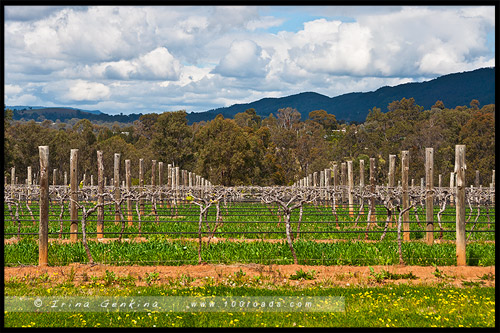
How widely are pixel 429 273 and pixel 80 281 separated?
Result: 7289 millimetres

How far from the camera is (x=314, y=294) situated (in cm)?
1023

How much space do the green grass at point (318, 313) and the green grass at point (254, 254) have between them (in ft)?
7.72

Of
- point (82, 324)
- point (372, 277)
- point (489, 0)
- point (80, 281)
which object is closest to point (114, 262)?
point (80, 281)

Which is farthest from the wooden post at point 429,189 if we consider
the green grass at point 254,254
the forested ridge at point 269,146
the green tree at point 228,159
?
the green tree at point 228,159

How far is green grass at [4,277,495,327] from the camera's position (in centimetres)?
848

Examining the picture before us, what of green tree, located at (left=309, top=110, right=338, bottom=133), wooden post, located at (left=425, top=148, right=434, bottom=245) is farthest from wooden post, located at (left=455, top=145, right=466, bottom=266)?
green tree, located at (left=309, top=110, right=338, bottom=133)

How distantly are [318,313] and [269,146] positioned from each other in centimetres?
6503

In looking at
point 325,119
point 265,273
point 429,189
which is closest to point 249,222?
point 265,273

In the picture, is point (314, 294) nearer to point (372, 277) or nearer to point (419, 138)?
point (372, 277)

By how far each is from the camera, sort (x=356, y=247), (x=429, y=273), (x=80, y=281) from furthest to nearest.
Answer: (x=356, y=247) → (x=429, y=273) → (x=80, y=281)

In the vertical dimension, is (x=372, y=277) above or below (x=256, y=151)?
below

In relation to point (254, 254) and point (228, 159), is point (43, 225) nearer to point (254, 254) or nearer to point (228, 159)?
point (254, 254)

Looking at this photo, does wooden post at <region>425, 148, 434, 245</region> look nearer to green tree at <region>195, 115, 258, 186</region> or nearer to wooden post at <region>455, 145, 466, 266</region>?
wooden post at <region>455, 145, 466, 266</region>

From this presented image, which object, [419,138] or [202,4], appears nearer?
[202,4]
